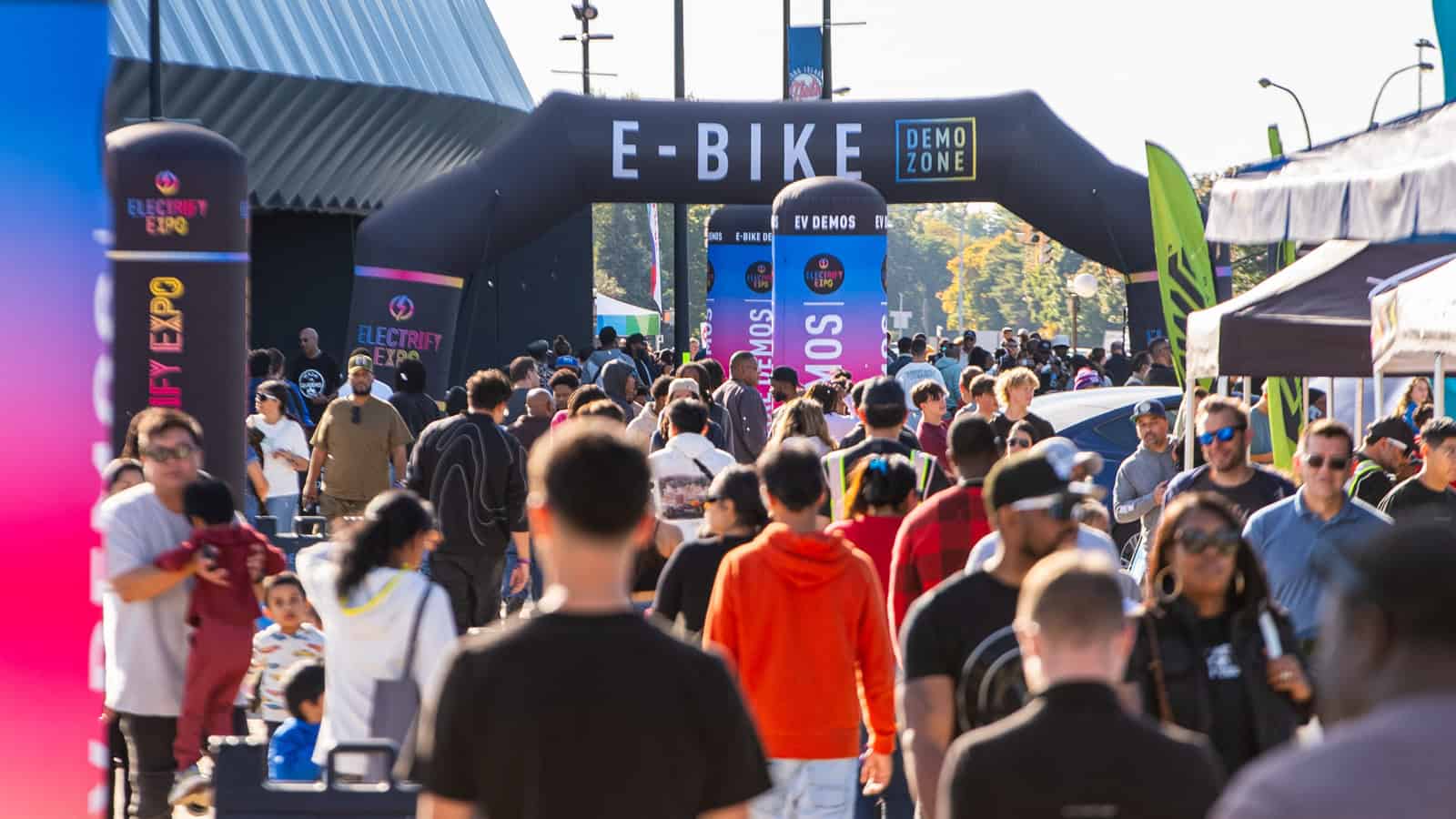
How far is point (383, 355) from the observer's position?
22062 mm

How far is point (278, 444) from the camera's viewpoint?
1299 centimetres

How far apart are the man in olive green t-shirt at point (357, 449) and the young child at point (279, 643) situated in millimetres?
4940

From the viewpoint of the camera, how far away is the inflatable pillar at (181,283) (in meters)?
11.0

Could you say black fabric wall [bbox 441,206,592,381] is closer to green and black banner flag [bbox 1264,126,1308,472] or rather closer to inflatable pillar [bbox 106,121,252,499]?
green and black banner flag [bbox 1264,126,1308,472]

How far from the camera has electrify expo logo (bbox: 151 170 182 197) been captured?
11.0 meters

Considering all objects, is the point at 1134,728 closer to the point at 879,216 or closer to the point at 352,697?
the point at 352,697

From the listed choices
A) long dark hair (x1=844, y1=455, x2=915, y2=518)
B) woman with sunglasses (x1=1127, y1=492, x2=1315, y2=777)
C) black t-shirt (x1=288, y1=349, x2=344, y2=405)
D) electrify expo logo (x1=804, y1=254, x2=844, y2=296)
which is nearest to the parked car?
electrify expo logo (x1=804, y1=254, x2=844, y2=296)

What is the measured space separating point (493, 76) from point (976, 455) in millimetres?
32022

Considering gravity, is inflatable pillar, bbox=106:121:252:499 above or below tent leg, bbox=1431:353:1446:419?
above

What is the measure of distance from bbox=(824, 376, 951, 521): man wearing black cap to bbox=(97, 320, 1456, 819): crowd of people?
0.02 meters

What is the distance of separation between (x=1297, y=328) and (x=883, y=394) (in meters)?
5.52

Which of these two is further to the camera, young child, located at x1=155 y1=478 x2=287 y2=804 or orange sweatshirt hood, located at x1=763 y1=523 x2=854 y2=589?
young child, located at x1=155 y1=478 x2=287 y2=804

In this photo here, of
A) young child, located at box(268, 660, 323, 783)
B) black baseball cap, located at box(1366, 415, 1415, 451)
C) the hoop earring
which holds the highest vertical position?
black baseball cap, located at box(1366, 415, 1415, 451)

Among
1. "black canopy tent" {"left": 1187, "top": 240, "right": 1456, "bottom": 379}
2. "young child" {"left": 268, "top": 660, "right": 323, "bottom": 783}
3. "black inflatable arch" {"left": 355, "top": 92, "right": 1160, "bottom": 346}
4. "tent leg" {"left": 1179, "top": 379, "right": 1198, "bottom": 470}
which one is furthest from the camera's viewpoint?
"black inflatable arch" {"left": 355, "top": 92, "right": 1160, "bottom": 346}
